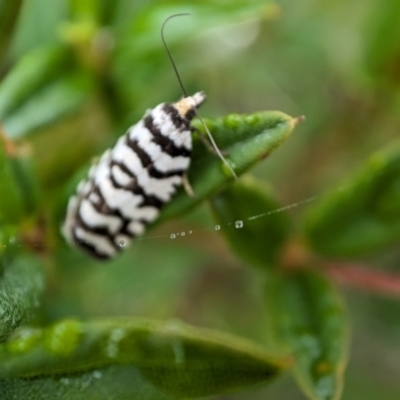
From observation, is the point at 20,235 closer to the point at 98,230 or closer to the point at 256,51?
the point at 98,230

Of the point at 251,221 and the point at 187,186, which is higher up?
the point at 187,186

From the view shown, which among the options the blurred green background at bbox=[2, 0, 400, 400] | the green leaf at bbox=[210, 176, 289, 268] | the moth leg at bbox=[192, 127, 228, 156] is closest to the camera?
the moth leg at bbox=[192, 127, 228, 156]

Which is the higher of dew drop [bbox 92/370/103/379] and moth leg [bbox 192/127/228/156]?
moth leg [bbox 192/127/228/156]

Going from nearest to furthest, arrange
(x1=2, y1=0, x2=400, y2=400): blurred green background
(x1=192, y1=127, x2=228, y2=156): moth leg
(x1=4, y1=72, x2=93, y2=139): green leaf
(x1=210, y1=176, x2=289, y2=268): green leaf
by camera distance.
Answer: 1. (x1=192, y1=127, x2=228, y2=156): moth leg
2. (x1=210, y1=176, x2=289, y2=268): green leaf
3. (x1=4, y1=72, x2=93, y2=139): green leaf
4. (x1=2, y1=0, x2=400, y2=400): blurred green background

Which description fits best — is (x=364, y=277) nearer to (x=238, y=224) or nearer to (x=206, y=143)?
(x=238, y=224)

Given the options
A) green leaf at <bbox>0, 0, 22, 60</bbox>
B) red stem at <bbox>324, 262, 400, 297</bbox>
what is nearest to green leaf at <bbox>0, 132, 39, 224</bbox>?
green leaf at <bbox>0, 0, 22, 60</bbox>

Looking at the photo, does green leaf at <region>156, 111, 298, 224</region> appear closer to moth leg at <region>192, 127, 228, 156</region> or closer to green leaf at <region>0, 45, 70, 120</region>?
moth leg at <region>192, 127, 228, 156</region>

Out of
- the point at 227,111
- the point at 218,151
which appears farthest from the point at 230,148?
the point at 227,111

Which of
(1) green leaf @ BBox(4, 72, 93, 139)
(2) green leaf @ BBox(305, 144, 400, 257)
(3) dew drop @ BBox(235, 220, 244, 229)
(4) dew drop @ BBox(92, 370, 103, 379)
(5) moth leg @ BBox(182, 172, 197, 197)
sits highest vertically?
(1) green leaf @ BBox(4, 72, 93, 139)
